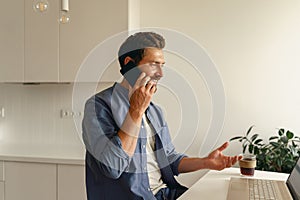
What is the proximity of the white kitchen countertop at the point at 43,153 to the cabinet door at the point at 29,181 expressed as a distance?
0.16ft

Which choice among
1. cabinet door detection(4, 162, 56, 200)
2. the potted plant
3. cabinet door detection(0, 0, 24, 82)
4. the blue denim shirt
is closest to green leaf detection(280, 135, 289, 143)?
the potted plant

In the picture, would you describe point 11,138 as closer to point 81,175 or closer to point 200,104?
point 81,175

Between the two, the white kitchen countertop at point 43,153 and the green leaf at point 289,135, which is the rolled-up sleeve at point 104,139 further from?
the green leaf at point 289,135

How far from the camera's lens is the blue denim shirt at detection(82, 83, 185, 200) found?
1.34 meters

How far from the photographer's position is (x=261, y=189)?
4.66ft

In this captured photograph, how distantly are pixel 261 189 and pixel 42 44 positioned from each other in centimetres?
200

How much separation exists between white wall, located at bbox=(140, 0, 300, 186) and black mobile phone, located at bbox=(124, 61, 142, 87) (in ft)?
4.23

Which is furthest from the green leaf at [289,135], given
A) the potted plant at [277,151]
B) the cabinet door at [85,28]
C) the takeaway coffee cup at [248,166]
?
the cabinet door at [85,28]

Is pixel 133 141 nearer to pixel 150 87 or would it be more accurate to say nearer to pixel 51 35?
pixel 150 87

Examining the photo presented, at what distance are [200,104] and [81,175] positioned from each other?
1016mm

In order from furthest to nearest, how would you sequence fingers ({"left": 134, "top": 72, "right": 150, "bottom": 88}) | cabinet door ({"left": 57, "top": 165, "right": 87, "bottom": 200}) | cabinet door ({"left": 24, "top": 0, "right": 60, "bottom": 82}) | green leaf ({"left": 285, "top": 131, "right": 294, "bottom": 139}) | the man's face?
1. cabinet door ({"left": 24, "top": 0, "right": 60, "bottom": 82})
2. cabinet door ({"left": 57, "top": 165, "right": 87, "bottom": 200})
3. green leaf ({"left": 285, "top": 131, "right": 294, "bottom": 139})
4. the man's face
5. fingers ({"left": 134, "top": 72, "right": 150, "bottom": 88})

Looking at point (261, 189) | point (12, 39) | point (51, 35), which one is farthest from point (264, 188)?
point (12, 39)

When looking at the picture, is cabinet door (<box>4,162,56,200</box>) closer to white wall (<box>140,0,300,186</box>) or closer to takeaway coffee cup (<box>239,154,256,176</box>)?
white wall (<box>140,0,300,186</box>)

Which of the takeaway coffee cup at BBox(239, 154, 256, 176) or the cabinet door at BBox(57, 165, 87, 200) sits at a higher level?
the takeaway coffee cup at BBox(239, 154, 256, 176)
